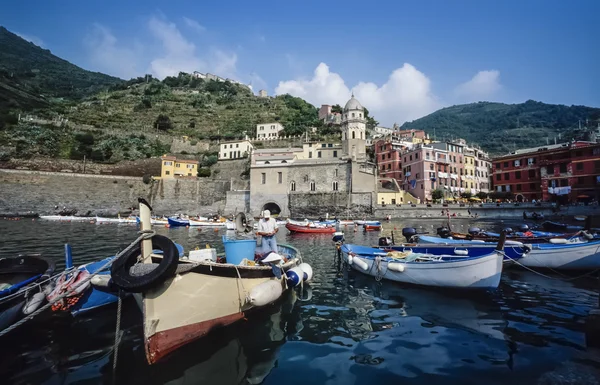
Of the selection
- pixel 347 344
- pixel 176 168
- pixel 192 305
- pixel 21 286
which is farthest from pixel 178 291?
pixel 176 168

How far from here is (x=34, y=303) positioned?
5.60 meters

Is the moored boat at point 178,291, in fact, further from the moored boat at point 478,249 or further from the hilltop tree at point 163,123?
the hilltop tree at point 163,123

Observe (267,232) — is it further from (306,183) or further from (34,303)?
(306,183)

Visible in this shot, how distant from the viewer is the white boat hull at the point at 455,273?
24.7 feet

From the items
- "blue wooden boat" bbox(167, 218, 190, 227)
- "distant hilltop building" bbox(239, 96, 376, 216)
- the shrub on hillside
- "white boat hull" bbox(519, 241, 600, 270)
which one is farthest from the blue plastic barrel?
the shrub on hillside

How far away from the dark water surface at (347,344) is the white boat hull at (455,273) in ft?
1.09

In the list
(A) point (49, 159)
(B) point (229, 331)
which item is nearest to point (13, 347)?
(B) point (229, 331)

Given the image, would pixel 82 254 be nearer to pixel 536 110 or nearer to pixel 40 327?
pixel 40 327

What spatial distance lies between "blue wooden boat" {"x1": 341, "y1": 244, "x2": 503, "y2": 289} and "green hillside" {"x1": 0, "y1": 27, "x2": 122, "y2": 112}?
78258 mm

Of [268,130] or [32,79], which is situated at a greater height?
[32,79]

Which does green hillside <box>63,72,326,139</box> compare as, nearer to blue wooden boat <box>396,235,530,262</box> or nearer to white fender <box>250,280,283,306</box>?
blue wooden boat <box>396,235,530,262</box>

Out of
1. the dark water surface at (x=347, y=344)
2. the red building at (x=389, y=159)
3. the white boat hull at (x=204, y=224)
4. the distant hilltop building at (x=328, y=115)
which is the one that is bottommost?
the dark water surface at (x=347, y=344)

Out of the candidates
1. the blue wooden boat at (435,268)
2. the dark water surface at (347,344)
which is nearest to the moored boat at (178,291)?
the dark water surface at (347,344)

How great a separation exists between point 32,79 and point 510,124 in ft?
657
